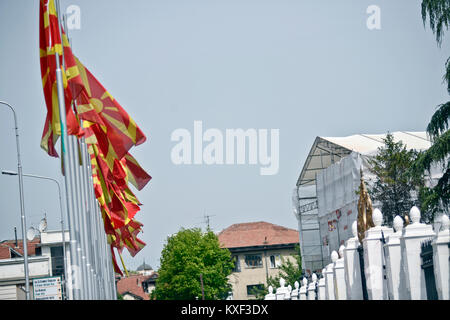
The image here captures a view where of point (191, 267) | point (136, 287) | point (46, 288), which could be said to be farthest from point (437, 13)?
point (136, 287)

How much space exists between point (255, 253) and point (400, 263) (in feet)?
196

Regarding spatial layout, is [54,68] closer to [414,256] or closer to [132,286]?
[414,256]

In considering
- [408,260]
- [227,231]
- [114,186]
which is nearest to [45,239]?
[227,231]

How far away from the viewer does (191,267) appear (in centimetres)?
5738

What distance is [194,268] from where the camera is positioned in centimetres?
5744

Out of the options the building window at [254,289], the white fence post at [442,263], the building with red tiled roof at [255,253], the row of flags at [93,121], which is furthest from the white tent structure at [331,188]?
the white fence post at [442,263]

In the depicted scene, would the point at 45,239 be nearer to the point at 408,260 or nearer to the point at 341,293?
the point at 341,293

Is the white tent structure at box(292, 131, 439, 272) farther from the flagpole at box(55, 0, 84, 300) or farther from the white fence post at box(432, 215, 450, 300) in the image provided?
the white fence post at box(432, 215, 450, 300)

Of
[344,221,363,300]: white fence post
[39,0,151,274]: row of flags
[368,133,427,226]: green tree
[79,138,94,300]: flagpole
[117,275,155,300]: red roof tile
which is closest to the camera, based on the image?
[344,221,363,300]: white fence post

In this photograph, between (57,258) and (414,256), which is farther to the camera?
(57,258)

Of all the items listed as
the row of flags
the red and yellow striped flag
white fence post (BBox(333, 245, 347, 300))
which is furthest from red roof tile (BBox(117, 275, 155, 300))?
white fence post (BBox(333, 245, 347, 300))

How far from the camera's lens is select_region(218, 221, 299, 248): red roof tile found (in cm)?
7181

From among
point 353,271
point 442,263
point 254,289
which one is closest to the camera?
point 442,263

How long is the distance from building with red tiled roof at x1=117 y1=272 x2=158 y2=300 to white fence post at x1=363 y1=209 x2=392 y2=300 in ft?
242
